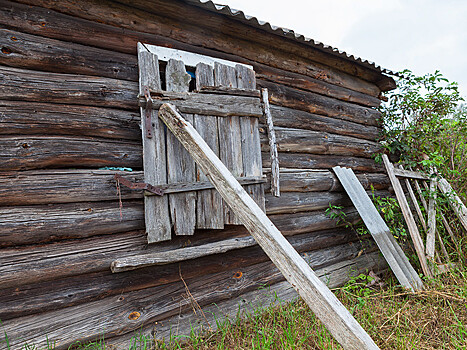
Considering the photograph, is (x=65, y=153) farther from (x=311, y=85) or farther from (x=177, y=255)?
(x=311, y=85)

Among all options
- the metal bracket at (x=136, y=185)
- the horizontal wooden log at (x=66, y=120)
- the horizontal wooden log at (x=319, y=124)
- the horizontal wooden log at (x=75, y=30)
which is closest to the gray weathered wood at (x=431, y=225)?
the horizontal wooden log at (x=319, y=124)

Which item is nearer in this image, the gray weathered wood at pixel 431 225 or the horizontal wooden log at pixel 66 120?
the horizontal wooden log at pixel 66 120

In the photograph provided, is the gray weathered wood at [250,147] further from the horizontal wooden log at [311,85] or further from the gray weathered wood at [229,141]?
the horizontal wooden log at [311,85]

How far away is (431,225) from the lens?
4219 mm

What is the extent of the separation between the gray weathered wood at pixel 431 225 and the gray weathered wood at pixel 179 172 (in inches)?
138

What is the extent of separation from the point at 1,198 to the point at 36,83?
0.89 meters

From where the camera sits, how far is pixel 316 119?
4004mm

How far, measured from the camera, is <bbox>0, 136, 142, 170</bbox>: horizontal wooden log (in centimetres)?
204

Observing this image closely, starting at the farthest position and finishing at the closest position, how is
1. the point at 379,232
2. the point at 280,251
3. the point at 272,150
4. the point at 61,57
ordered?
the point at 379,232, the point at 272,150, the point at 61,57, the point at 280,251

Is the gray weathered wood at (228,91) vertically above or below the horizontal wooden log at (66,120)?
above

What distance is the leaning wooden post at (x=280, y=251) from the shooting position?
4.52 ft

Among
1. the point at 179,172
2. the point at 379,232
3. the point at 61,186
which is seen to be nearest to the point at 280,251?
the point at 179,172

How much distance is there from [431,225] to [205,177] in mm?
3630

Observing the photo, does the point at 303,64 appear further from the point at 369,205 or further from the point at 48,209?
the point at 48,209
